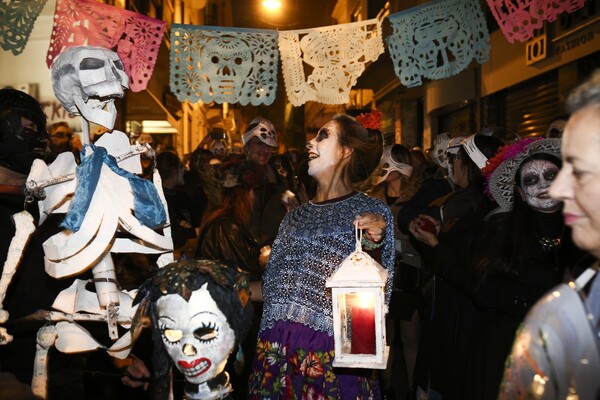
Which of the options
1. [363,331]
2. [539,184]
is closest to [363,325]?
[363,331]

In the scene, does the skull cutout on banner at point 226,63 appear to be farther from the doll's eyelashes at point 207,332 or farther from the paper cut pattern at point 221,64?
the doll's eyelashes at point 207,332

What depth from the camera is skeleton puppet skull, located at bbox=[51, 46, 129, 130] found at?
3.19 metres

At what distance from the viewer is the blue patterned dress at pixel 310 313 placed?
12.0ft

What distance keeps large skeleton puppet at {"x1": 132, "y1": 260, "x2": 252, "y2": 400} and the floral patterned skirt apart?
37.2 inches

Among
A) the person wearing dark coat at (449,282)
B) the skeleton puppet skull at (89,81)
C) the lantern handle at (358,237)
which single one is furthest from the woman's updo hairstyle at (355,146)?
the skeleton puppet skull at (89,81)

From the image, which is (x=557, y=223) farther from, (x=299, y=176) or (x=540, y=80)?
(x=540, y=80)

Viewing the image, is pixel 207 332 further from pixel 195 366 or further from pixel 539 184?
pixel 539 184

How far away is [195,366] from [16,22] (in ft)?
10.3

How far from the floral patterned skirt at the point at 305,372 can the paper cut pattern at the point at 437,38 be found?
2236 millimetres

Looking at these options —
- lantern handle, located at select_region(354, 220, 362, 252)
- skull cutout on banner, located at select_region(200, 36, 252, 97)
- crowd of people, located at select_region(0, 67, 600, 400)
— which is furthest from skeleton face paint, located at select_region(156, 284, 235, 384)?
skull cutout on banner, located at select_region(200, 36, 252, 97)

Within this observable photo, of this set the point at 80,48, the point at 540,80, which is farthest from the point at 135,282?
the point at 540,80

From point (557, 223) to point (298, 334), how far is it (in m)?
1.68

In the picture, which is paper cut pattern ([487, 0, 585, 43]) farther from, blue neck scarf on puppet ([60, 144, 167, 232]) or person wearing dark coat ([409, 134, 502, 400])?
blue neck scarf on puppet ([60, 144, 167, 232])

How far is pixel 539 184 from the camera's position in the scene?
4.08 metres
